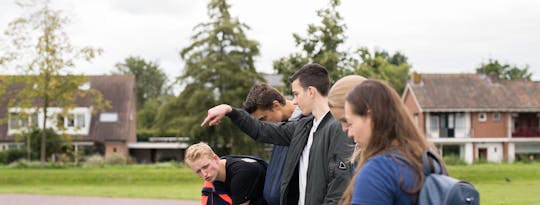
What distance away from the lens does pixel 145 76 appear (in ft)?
302

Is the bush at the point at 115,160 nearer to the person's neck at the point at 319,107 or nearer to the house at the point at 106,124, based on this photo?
the house at the point at 106,124

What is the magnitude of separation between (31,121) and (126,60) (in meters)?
54.9

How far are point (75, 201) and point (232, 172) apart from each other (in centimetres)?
1421

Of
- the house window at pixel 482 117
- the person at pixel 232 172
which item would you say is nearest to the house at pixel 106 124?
the house window at pixel 482 117

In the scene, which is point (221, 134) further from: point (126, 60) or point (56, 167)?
point (126, 60)

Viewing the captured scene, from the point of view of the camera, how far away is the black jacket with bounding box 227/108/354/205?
4.34 meters

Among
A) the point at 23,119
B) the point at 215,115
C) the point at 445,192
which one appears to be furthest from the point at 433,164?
the point at 23,119

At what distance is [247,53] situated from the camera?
4338cm

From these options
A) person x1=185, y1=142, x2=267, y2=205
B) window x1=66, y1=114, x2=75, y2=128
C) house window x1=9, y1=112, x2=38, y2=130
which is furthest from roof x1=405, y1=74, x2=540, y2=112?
person x1=185, y1=142, x2=267, y2=205

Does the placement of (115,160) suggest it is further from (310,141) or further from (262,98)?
(310,141)

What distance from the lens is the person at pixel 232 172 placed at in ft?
18.1

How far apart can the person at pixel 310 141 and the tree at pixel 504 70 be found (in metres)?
71.5

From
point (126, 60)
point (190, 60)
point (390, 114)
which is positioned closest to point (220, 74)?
point (190, 60)

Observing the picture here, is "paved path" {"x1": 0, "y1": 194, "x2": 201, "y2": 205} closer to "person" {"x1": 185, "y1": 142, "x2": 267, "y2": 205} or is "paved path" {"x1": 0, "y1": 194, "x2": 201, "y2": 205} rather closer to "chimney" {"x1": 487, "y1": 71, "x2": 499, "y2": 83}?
"person" {"x1": 185, "y1": 142, "x2": 267, "y2": 205}
